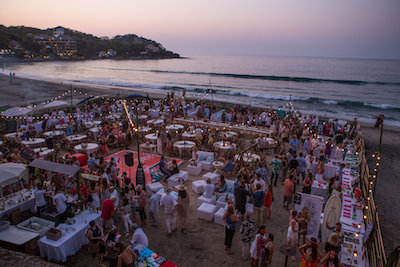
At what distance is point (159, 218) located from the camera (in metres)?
7.92

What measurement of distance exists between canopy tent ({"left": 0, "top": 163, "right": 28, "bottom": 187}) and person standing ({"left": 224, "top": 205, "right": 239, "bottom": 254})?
232 inches

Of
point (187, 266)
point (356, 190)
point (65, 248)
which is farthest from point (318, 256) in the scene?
point (65, 248)

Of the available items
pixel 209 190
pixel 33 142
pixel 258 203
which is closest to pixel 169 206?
pixel 209 190

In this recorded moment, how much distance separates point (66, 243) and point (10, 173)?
3.06 m

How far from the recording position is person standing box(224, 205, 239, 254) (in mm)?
6031

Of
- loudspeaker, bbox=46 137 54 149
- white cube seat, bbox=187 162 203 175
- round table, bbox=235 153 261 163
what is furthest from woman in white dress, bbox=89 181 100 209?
round table, bbox=235 153 261 163

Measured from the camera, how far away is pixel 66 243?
596cm

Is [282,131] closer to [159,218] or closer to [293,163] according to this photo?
[293,163]

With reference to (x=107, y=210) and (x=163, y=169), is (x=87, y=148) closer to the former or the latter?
(x=163, y=169)

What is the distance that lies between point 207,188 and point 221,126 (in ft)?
26.8

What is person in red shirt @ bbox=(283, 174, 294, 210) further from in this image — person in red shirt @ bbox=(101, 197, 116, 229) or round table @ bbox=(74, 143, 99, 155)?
round table @ bbox=(74, 143, 99, 155)

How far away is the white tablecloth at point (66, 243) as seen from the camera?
583 centimetres

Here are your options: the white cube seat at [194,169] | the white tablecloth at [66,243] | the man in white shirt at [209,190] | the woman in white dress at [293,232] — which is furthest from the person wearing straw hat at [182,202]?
the white cube seat at [194,169]

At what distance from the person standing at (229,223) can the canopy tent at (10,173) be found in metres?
5.89
